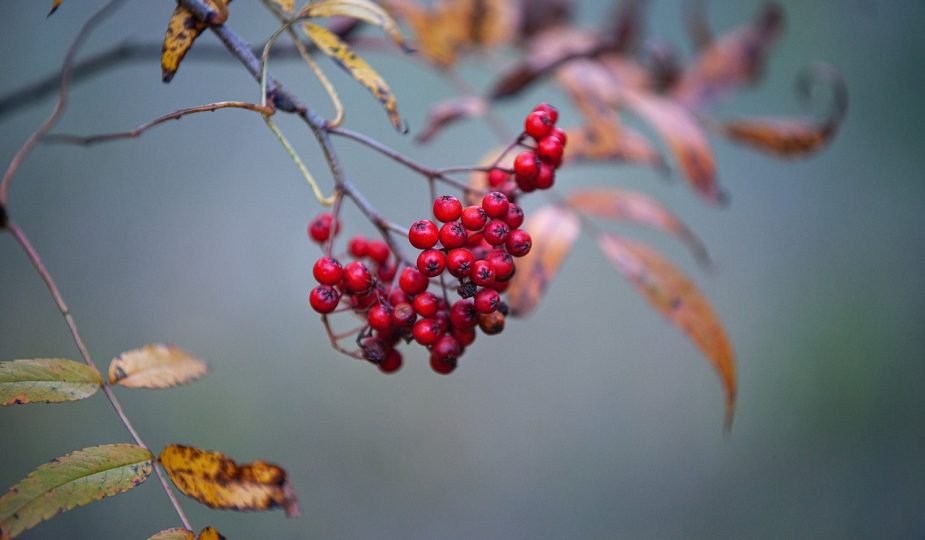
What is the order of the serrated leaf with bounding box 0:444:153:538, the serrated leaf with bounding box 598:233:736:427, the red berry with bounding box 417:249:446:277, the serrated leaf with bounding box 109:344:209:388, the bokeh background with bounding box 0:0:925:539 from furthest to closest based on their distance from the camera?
the bokeh background with bounding box 0:0:925:539, the serrated leaf with bounding box 598:233:736:427, the serrated leaf with bounding box 109:344:209:388, the red berry with bounding box 417:249:446:277, the serrated leaf with bounding box 0:444:153:538

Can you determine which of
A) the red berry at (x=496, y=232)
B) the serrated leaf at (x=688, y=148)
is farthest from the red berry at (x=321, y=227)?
the serrated leaf at (x=688, y=148)

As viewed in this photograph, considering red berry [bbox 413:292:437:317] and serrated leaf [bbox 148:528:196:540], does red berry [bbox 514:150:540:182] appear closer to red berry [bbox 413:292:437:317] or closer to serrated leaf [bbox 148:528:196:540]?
red berry [bbox 413:292:437:317]

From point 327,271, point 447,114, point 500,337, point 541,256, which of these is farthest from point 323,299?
point 500,337

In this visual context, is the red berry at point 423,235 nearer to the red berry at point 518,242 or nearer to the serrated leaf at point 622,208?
the red berry at point 518,242

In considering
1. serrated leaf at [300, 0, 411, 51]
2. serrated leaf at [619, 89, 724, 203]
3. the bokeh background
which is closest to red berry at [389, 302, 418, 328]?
serrated leaf at [300, 0, 411, 51]

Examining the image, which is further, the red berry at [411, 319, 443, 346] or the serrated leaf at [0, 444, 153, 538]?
the red berry at [411, 319, 443, 346]

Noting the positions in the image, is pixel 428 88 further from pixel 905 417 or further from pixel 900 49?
pixel 905 417

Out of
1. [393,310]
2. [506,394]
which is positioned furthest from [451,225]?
[506,394]
